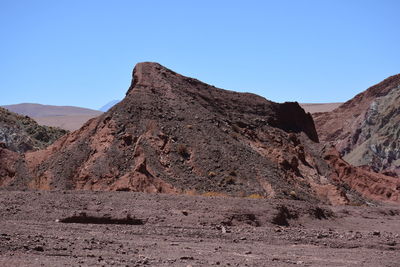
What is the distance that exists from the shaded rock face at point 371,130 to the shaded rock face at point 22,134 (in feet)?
94.3

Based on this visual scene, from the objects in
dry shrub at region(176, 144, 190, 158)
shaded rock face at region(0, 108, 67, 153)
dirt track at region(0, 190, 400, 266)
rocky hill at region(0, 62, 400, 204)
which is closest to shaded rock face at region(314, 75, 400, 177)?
rocky hill at region(0, 62, 400, 204)

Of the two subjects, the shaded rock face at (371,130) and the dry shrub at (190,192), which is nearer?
the dry shrub at (190,192)

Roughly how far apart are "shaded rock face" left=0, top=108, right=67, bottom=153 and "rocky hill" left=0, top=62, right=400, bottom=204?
13.7 m

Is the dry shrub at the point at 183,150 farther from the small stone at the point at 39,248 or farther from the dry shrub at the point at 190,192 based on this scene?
the small stone at the point at 39,248

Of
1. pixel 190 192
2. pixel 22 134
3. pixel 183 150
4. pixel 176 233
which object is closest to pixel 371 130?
pixel 22 134

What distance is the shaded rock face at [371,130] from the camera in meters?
63.2

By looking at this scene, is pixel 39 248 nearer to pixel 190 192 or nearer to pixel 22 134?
pixel 190 192

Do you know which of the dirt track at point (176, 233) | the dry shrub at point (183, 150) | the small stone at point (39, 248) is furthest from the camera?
the dry shrub at point (183, 150)

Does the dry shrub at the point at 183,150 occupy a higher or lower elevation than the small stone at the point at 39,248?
higher

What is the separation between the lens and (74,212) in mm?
15711

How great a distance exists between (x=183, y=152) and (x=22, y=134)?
71.7 feet

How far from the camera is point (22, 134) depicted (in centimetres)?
4256

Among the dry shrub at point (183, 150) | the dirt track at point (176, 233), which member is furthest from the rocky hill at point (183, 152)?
the dirt track at point (176, 233)

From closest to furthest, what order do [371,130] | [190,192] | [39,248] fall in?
[39,248]
[190,192]
[371,130]
